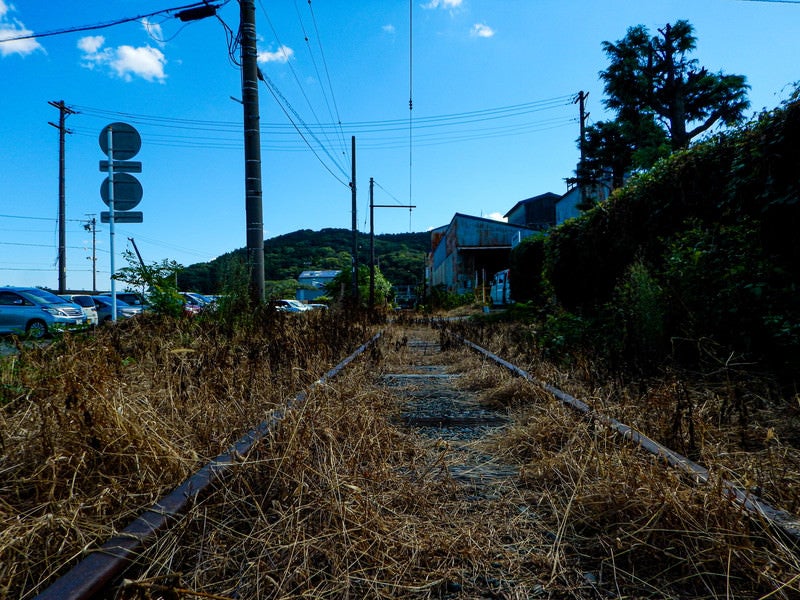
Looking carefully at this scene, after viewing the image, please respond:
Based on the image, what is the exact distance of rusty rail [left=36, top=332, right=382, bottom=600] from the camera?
50.6 inches

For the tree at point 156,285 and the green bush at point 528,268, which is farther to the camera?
the green bush at point 528,268

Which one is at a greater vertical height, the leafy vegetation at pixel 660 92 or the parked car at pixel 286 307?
the leafy vegetation at pixel 660 92

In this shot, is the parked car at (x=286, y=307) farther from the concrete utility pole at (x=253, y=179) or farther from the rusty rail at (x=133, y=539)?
the rusty rail at (x=133, y=539)

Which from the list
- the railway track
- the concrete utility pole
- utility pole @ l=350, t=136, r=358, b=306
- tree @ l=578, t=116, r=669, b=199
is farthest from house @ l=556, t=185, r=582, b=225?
the railway track

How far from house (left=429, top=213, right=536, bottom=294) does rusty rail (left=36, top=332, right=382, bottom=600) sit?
111 feet

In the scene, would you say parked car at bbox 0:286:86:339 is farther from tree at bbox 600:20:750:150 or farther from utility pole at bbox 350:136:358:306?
tree at bbox 600:20:750:150

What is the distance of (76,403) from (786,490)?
338 cm

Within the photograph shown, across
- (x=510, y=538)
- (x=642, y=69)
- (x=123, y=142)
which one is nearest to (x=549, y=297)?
(x=123, y=142)

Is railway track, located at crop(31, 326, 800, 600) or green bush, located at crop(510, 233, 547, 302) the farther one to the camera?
green bush, located at crop(510, 233, 547, 302)

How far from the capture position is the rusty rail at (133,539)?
4.21ft

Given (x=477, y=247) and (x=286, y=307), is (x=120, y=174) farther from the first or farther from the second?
(x=477, y=247)

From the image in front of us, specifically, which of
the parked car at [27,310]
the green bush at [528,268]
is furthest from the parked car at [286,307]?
the green bush at [528,268]

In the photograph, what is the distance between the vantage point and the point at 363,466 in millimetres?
2514

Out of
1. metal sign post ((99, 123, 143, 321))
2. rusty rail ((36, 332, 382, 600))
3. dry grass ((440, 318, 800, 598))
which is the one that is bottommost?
dry grass ((440, 318, 800, 598))
